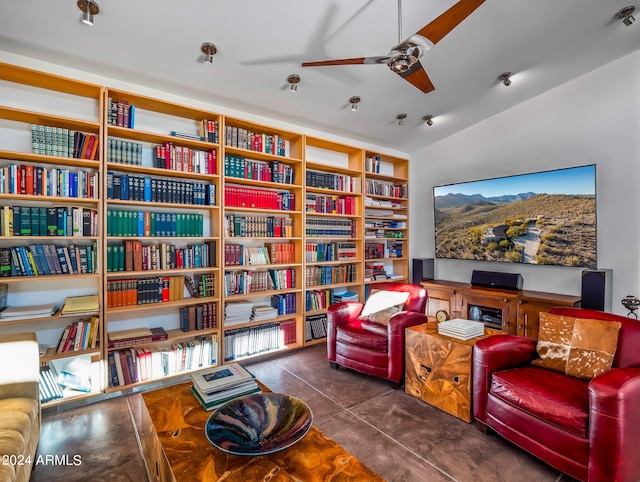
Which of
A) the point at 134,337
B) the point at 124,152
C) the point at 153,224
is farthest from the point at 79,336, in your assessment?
the point at 124,152

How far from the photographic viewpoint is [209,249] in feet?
10.8

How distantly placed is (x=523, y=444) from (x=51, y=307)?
3398 mm

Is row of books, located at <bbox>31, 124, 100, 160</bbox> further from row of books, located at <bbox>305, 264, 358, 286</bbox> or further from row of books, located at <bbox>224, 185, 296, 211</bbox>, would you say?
row of books, located at <bbox>305, 264, 358, 286</bbox>

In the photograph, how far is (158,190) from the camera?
9.70 feet

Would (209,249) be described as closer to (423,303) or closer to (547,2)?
(423,303)

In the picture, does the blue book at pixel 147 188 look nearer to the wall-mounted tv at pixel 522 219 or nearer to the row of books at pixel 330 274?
the row of books at pixel 330 274

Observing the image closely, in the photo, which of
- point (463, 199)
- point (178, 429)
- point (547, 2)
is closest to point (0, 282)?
point (178, 429)

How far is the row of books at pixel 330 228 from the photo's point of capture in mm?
4039

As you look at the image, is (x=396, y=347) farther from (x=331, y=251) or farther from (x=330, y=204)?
(x=330, y=204)

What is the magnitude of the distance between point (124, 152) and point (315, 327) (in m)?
2.69

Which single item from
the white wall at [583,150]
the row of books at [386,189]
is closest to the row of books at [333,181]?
the row of books at [386,189]

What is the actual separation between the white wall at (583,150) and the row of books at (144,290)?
3.61m

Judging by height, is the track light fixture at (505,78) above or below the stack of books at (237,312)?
above

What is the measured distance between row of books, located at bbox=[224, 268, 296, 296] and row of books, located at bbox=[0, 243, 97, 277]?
1178 millimetres
